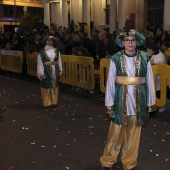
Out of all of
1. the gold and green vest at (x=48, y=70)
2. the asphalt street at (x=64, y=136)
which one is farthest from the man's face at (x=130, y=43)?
the gold and green vest at (x=48, y=70)

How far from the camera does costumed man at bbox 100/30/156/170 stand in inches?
161

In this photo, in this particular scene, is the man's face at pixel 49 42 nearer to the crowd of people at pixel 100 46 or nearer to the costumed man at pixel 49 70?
the costumed man at pixel 49 70

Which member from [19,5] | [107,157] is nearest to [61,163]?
[107,157]

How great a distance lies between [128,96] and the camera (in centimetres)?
415

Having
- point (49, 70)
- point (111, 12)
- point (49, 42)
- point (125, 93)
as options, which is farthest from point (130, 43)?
point (111, 12)

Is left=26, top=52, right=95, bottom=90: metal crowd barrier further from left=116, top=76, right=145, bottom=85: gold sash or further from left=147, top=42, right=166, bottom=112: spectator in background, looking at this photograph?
left=116, top=76, right=145, bottom=85: gold sash

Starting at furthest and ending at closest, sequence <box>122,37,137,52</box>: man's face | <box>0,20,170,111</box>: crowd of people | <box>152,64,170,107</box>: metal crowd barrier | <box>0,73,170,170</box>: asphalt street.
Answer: <box>0,20,170,111</box>: crowd of people
<box>152,64,170,107</box>: metal crowd barrier
<box>0,73,170,170</box>: asphalt street
<box>122,37,137,52</box>: man's face

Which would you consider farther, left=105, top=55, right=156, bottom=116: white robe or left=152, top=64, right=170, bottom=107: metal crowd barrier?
left=152, top=64, right=170, bottom=107: metal crowd barrier

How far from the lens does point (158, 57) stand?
295 inches

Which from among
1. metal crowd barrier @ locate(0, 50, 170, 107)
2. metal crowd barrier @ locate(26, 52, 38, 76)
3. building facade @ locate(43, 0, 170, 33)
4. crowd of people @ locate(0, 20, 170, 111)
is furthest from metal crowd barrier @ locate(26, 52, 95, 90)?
building facade @ locate(43, 0, 170, 33)

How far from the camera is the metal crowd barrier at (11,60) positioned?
14.0 metres

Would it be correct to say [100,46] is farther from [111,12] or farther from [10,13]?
[10,13]

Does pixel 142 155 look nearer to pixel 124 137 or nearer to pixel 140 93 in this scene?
pixel 124 137

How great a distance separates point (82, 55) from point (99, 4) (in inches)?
906
